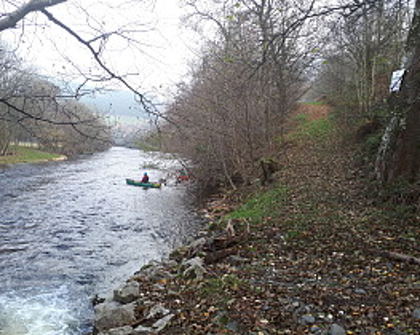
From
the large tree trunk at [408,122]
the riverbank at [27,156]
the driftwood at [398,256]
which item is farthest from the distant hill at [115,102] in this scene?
the riverbank at [27,156]

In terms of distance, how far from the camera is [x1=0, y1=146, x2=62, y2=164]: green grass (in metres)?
33.3

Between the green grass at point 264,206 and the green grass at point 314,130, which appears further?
the green grass at point 314,130

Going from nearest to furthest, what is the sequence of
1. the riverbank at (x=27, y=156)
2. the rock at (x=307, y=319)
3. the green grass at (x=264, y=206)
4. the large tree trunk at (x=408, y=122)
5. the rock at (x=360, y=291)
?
the rock at (x=307, y=319), the rock at (x=360, y=291), the large tree trunk at (x=408, y=122), the green grass at (x=264, y=206), the riverbank at (x=27, y=156)

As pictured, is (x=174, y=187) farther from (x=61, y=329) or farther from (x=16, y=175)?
(x=61, y=329)

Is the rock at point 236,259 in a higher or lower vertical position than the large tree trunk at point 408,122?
lower

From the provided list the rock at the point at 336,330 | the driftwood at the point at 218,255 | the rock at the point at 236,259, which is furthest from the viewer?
the driftwood at the point at 218,255

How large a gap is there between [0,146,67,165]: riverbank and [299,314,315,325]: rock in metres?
33.8

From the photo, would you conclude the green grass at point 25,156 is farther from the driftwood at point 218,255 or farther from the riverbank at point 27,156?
the driftwood at point 218,255

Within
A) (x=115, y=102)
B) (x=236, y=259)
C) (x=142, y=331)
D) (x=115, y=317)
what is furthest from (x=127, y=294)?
(x=115, y=102)

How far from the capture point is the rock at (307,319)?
12.6ft

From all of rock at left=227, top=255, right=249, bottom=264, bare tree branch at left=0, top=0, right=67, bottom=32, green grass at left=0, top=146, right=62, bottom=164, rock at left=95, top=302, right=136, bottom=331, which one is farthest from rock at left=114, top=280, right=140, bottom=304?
green grass at left=0, top=146, right=62, bottom=164

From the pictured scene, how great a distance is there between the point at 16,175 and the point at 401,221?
2549cm

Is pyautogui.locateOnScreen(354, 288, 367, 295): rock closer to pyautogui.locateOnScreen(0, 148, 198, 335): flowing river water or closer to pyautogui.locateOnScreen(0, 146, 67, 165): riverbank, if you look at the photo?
pyautogui.locateOnScreen(0, 148, 198, 335): flowing river water

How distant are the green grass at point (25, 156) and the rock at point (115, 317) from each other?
104 ft
